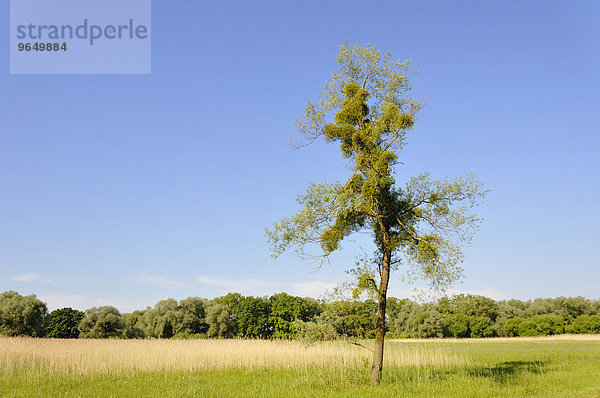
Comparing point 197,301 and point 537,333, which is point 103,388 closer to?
point 197,301

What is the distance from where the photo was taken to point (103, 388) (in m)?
15.5

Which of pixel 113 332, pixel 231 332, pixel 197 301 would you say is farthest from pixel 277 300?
pixel 113 332

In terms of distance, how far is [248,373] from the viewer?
794 inches

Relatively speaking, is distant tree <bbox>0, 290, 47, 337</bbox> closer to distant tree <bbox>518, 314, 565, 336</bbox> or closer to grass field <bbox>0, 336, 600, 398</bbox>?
grass field <bbox>0, 336, 600, 398</bbox>

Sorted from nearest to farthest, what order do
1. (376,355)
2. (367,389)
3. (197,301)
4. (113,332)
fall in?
(367,389)
(376,355)
(113,332)
(197,301)

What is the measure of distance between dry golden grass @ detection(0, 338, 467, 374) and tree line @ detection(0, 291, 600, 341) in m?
5.76

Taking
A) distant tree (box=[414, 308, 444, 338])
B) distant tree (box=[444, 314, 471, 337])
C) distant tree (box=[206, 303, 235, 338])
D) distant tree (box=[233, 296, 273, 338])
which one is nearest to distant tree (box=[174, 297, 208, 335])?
distant tree (box=[206, 303, 235, 338])

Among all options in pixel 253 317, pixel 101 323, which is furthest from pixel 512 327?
pixel 101 323

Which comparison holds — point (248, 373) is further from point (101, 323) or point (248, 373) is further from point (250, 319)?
point (250, 319)

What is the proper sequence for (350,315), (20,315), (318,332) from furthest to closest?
1. (20,315)
2. (350,315)
3. (318,332)

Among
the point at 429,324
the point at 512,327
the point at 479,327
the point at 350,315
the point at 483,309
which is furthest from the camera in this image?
the point at 483,309

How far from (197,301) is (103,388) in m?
48.3

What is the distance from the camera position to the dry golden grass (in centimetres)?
1897

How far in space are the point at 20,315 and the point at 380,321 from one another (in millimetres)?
45102
